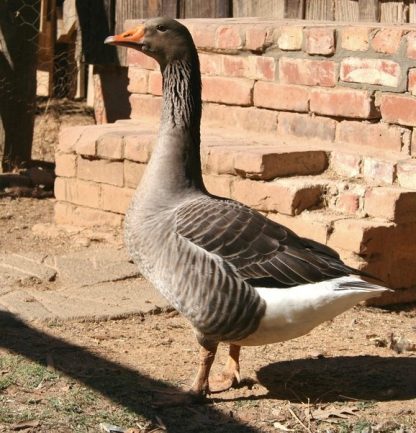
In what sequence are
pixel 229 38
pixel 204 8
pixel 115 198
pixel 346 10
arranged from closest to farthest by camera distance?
pixel 229 38, pixel 346 10, pixel 115 198, pixel 204 8

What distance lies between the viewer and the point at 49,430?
380cm

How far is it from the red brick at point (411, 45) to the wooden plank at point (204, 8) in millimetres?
2286

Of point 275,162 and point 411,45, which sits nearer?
point 411,45

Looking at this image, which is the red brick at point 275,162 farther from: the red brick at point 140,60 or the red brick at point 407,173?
the red brick at point 140,60

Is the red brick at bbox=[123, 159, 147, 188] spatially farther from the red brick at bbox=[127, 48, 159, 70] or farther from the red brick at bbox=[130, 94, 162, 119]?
the red brick at bbox=[127, 48, 159, 70]

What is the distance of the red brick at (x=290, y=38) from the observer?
6.10 metres

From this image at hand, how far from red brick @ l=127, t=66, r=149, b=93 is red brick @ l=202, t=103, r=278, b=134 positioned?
2.08 feet

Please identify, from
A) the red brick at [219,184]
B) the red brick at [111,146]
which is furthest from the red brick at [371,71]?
the red brick at [111,146]

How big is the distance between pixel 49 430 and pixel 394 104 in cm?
290

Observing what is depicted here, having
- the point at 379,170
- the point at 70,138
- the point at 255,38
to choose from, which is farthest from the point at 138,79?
the point at 379,170

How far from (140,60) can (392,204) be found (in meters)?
2.69

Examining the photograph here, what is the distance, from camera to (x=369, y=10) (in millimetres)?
6496

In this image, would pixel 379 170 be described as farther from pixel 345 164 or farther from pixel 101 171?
pixel 101 171

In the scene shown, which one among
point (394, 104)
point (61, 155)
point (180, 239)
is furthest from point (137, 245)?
point (61, 155)
